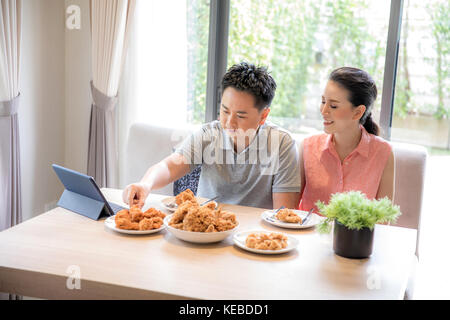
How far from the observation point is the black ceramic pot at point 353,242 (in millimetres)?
1325

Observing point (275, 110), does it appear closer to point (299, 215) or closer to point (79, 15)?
point (79, 15)

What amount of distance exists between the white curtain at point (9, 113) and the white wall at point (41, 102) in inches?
8.1

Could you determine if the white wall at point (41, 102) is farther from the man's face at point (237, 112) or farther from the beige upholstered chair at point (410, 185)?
the beige upholstered chair at point (410, 185)

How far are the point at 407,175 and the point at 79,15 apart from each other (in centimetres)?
223

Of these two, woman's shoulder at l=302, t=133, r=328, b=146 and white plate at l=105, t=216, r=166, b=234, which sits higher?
woman's shoulder at l=302, t=133, r=328, b=146

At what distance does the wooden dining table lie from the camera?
44.4 inches

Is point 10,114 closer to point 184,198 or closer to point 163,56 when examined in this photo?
point 163,56

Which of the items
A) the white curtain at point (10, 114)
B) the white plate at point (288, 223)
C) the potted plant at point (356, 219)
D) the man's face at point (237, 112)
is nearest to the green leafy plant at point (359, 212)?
the potted plant at point (356, 219)

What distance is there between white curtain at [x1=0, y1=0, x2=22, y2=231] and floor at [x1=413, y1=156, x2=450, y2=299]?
2.26m

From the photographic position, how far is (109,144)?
3.14 meters

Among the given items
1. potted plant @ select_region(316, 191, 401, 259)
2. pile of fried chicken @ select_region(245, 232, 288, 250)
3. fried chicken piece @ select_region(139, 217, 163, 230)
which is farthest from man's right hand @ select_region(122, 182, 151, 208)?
potted plant @ select_region(316, 191, 401, 259)

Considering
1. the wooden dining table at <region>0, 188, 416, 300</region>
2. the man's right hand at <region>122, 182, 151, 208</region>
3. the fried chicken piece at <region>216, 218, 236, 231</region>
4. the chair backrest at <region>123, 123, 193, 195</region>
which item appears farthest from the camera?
the chair backrest at <region>123, 123, 193, 195</region>

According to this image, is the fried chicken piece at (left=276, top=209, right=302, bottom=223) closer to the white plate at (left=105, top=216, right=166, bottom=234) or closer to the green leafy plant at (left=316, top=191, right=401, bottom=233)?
the green leafy plant at (left=316, top=191, right=401, bottom=233)
